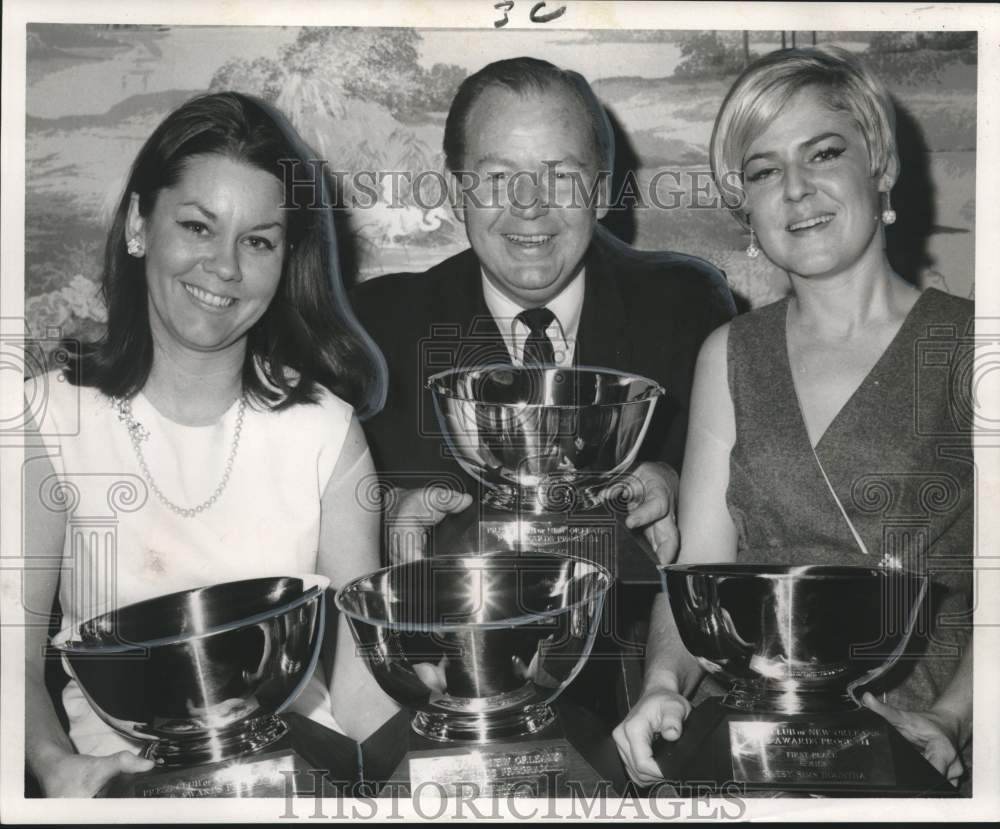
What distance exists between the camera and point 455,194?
1.19 metres

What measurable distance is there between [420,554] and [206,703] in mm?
283

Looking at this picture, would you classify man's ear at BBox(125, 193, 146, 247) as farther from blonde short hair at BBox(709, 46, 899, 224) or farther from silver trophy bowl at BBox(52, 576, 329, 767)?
blonde short hair at BBox(709, 46, 899, 224)

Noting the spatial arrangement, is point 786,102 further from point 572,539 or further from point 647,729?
point 647,729

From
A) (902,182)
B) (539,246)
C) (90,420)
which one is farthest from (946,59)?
(90,420)

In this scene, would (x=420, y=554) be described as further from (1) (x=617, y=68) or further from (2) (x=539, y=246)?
(1) (x=617, y=68)

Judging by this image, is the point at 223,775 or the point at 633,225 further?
the point at 633,225

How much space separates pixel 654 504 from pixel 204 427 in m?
0.53

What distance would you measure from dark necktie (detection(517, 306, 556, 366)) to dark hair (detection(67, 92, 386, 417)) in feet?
0.57

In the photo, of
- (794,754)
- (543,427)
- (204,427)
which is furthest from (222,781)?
(794,754)

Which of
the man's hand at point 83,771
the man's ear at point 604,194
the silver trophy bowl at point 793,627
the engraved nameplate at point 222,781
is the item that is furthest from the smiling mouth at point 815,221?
the man's hand at point 83,771

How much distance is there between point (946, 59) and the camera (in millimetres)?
1212

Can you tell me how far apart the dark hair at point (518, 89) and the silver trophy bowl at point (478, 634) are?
477 millimetres

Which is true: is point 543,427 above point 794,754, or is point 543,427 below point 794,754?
above

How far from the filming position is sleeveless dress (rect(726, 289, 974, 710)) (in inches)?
44.7
